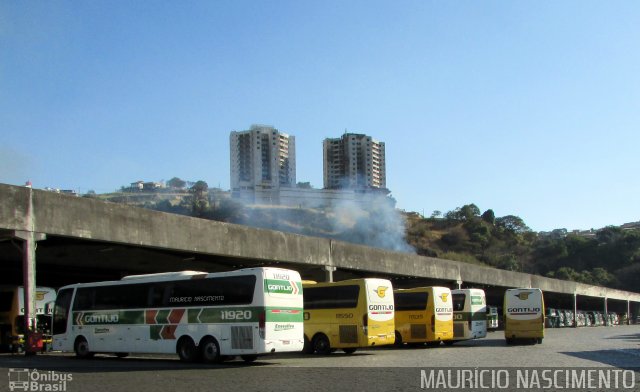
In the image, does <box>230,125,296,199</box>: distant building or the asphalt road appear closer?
the asphalt road

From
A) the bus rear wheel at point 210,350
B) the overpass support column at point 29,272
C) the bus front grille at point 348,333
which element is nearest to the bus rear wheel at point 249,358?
the bus rear wheel at point 210,350

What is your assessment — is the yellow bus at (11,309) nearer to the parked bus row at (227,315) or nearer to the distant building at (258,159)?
the parked bus row at (227,315)

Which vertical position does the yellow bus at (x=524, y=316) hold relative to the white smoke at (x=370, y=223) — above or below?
below

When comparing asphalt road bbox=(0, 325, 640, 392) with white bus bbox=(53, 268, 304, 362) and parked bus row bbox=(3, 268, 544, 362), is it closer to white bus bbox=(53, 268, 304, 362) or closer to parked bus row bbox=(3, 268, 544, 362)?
white bus bbox=(53, 268, 304, 362)

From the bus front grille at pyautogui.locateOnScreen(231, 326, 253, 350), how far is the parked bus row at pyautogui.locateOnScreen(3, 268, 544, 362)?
0.03 metres

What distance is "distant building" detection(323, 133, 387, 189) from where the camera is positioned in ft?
349

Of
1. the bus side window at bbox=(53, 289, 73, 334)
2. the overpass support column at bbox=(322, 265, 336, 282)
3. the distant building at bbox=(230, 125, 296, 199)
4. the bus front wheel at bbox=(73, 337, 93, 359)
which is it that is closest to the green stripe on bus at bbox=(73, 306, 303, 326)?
the bus front wheel at bbox=(73, 337, 93, 359)

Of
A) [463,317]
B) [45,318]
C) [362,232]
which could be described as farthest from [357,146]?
[45,318]

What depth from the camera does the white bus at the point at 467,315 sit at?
31.2m

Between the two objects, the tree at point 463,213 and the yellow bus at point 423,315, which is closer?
the yellow bus at point 423,315

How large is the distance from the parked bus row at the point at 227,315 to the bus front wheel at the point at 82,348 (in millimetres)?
31

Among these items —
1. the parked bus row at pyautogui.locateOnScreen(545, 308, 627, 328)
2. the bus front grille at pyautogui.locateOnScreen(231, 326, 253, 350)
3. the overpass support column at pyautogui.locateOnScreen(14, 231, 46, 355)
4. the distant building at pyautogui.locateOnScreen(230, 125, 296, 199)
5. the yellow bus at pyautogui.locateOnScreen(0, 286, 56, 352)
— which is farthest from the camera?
the distant building at pyautogui.locateOnScreen(230, 125, 296, 199)

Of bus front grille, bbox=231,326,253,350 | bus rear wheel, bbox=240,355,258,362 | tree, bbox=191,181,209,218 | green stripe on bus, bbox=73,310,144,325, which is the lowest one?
bus rear wheel, bbox=240,355,258,362

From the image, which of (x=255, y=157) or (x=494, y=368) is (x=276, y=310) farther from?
(x=255, y=157)
